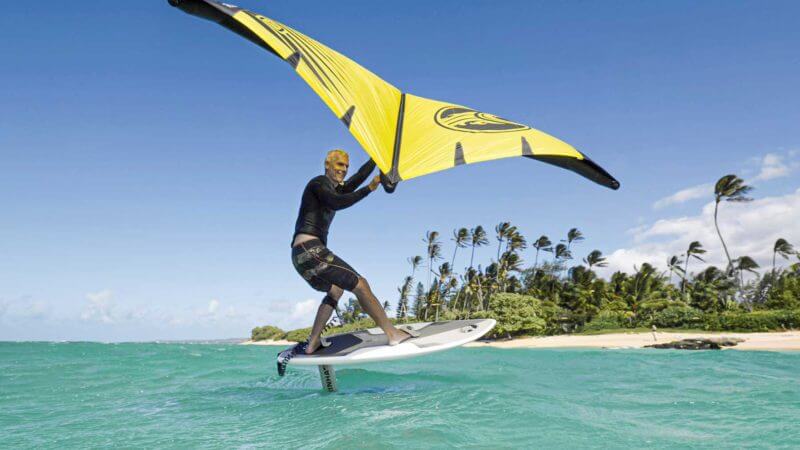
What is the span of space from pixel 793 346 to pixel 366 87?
2391 centimetres

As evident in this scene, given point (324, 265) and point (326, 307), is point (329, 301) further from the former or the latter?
point (324, 265)

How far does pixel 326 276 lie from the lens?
4570 millimetres

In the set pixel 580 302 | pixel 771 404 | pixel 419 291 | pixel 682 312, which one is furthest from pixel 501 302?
pixel 771 404

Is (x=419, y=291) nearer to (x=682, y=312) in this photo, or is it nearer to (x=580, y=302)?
(x=580, y=302)

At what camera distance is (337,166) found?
4.57 meters

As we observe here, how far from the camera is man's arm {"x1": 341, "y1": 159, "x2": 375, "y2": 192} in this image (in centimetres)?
469

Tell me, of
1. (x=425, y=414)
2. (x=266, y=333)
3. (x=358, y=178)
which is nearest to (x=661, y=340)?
(x=425, y=414)

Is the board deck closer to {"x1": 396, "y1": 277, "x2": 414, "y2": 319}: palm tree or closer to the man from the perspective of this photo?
the man

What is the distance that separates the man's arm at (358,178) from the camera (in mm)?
4688

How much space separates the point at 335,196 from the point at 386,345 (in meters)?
1.77

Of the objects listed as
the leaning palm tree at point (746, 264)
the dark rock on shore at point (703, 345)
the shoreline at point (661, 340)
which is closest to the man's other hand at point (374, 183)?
the shoreline at point (661, 340)

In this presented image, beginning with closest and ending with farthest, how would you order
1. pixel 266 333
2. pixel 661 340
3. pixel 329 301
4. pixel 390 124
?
pixel 390 124, pixel 329 301, pixel 661 340, pixel 266 333

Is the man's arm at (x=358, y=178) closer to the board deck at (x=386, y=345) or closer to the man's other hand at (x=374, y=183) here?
the man's other hand at (x=374, y=183)

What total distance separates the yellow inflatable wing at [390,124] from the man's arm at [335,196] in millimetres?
478
